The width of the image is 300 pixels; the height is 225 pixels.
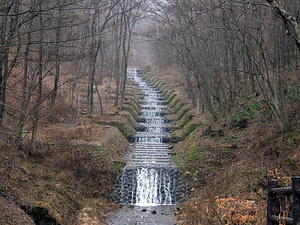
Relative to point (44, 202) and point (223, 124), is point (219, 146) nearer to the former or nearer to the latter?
point (223, 124)

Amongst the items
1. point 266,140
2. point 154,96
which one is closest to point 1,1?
point 266,140

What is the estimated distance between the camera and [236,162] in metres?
13.9

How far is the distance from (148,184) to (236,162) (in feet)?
14.6

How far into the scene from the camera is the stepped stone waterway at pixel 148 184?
1209 cm

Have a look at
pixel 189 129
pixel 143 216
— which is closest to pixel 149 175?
pixel 143 216

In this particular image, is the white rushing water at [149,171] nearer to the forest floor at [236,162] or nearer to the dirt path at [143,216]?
the dirt path at [143,216]

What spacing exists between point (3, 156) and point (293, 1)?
12.2m

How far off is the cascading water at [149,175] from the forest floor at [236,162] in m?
0.80

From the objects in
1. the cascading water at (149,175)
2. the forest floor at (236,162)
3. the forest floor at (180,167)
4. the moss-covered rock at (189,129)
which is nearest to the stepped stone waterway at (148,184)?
the cascading water at (149,175)

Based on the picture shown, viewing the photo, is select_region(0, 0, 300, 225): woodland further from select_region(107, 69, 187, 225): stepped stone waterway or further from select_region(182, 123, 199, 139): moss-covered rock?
select_region(107, 69, 187, 225): stepped stone waterway

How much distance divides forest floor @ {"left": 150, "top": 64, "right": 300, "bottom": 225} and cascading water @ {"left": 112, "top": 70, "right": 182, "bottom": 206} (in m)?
0.80

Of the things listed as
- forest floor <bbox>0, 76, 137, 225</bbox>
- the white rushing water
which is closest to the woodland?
forest floor <bbox>0, 76, 137, 225</bbox>

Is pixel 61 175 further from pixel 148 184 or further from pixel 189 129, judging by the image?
pixel 189 129

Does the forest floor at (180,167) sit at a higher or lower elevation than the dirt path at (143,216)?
higher
